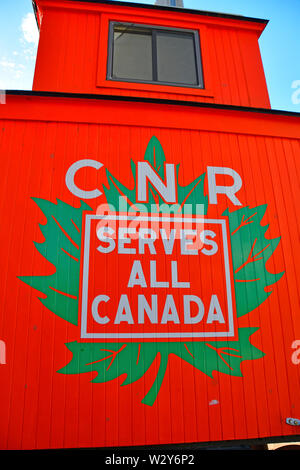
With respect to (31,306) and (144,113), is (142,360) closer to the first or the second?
(31,306)

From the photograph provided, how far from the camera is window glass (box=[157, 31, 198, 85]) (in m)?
4.89

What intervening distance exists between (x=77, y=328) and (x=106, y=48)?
433 cm

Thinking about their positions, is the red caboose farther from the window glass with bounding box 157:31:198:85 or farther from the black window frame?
the window glass with bounding box 157:31:198:85

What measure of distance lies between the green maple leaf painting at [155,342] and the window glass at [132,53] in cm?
150

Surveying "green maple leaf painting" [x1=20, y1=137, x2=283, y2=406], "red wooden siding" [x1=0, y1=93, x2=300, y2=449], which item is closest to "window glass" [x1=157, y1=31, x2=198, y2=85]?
"red wooden siding" [x1=0, y1=93, x2=300, y2=449]

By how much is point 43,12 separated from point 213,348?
5.90 m

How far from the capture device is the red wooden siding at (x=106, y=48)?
15.1ft

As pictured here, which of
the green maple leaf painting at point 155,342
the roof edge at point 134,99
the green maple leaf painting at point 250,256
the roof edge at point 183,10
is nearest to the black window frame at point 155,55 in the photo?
the roof edge at point 183,10

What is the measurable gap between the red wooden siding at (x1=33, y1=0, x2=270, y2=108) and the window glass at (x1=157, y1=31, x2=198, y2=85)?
0.62 ft

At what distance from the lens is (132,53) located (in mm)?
4898

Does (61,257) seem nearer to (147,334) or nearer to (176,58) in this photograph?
(147,334)

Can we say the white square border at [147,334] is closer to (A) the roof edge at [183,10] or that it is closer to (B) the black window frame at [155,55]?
(B) the black window frame at [155,55]

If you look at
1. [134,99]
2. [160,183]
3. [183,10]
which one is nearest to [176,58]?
[183,10]
